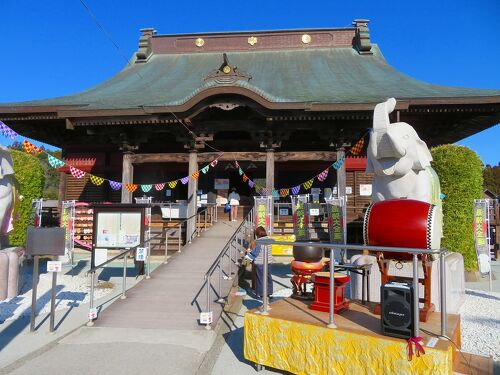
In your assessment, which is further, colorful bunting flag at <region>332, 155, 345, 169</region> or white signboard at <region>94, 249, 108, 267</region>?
colorful bunting flag at <region>332, 155, 345, 169</region>

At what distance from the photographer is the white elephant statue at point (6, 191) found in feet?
24.5

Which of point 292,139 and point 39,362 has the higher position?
point 292,139

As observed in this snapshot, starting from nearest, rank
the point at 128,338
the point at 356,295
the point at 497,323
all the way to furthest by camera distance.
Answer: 1. the point at 128,338
2. the point at 497,323
3. the point at 356,295

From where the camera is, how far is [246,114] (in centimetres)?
1304

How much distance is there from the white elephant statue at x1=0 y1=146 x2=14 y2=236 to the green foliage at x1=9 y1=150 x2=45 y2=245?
436cm

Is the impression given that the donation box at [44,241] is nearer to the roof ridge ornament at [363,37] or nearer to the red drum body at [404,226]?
the red drum body at [404,226]

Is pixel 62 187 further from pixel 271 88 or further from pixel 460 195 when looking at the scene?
pixel 460 195

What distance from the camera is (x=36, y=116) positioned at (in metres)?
13.4

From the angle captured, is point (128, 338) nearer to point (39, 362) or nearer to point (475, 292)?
point (39, 362)

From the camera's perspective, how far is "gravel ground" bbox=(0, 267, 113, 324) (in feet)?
24.0

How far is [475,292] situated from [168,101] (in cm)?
1108

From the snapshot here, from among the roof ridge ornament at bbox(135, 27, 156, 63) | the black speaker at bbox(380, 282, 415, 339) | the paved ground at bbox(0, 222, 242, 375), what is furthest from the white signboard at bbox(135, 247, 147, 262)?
the roof ridge ornament at bbox(135, 27, 156, 63)


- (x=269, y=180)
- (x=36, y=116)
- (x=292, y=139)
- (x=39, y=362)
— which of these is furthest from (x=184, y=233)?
(x=39, y=362)

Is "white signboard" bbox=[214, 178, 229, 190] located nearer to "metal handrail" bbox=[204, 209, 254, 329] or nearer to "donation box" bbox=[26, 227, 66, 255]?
"metal handrail" bbox=[204, 209, 254, 329]
